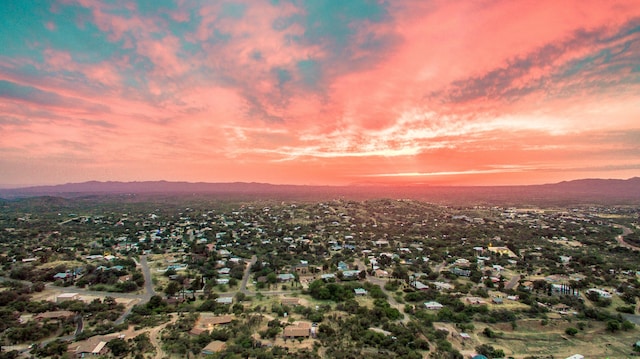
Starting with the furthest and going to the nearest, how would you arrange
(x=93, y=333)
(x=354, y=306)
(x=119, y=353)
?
1. (x=354, y=306)
2. (x=93, y=333)
3. (x=119, y=353)

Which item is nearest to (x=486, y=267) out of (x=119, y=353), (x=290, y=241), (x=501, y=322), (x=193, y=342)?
(x=501, y=322)

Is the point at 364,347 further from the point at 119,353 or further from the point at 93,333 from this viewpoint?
the point at 93,333

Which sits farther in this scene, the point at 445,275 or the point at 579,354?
the point at 445,275

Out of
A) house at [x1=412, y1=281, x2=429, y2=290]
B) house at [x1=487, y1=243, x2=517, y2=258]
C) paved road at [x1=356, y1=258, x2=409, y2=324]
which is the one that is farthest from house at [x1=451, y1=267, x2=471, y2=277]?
house at [x1=487, y1=243, x2=517, y2=258]

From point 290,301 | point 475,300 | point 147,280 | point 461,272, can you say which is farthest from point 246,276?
point 461,272

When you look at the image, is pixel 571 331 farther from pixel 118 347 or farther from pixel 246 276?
pixel 118 347

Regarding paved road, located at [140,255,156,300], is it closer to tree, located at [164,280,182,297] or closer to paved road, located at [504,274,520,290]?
tree, located at [164,280,182,297]
